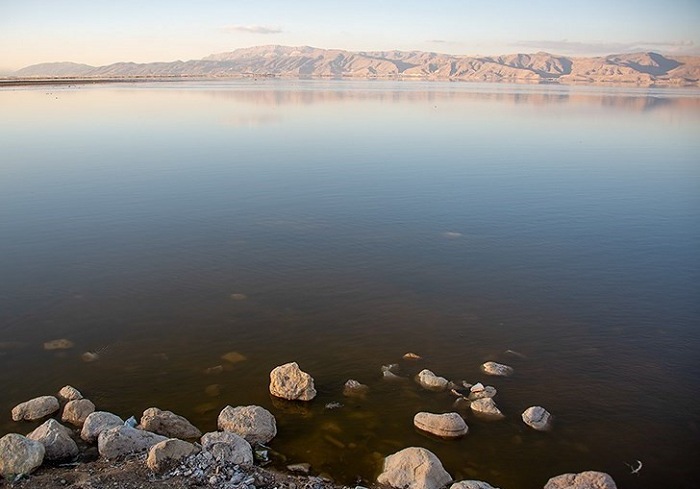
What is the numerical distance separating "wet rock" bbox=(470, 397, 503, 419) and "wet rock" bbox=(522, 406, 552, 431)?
576 mm

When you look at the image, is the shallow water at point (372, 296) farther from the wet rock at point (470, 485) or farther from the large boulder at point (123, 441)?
the large boulder at point (123, 441)

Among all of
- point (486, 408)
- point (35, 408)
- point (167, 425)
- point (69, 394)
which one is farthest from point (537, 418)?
point (35, 408)

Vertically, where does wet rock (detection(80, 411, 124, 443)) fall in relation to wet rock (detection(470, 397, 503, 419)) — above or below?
above

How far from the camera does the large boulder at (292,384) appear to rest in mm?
12727

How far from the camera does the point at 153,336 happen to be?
15.4 meters

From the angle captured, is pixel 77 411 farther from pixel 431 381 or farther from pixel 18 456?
pixel 431 381

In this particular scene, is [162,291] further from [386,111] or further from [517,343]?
[386,111]

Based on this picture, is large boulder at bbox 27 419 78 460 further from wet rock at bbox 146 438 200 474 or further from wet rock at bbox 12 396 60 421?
wet rock at bbox 146 438 200 474

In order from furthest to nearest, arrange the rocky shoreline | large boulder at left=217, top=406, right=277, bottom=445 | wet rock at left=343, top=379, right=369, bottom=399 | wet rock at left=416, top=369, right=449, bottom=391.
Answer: wet rock at left=416, top=369, right=449, bottom=391 < wet rock at left=343, top=379, right=369, bottom=399 < large boulder at left=217, top=406, right=277, bottom=445 < the rocky shoreline

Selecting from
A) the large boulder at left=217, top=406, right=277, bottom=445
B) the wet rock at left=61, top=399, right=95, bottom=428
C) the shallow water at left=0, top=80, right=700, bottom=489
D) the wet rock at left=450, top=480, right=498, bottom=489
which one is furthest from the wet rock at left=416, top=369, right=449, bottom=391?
the wet rock at left=61, top=399, right=95, bottom=428

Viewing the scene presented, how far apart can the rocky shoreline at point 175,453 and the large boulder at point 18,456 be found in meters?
0.02

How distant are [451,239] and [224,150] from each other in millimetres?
25737

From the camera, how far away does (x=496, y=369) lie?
1398cm

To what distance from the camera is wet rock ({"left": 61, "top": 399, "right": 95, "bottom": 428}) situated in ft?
38.2
